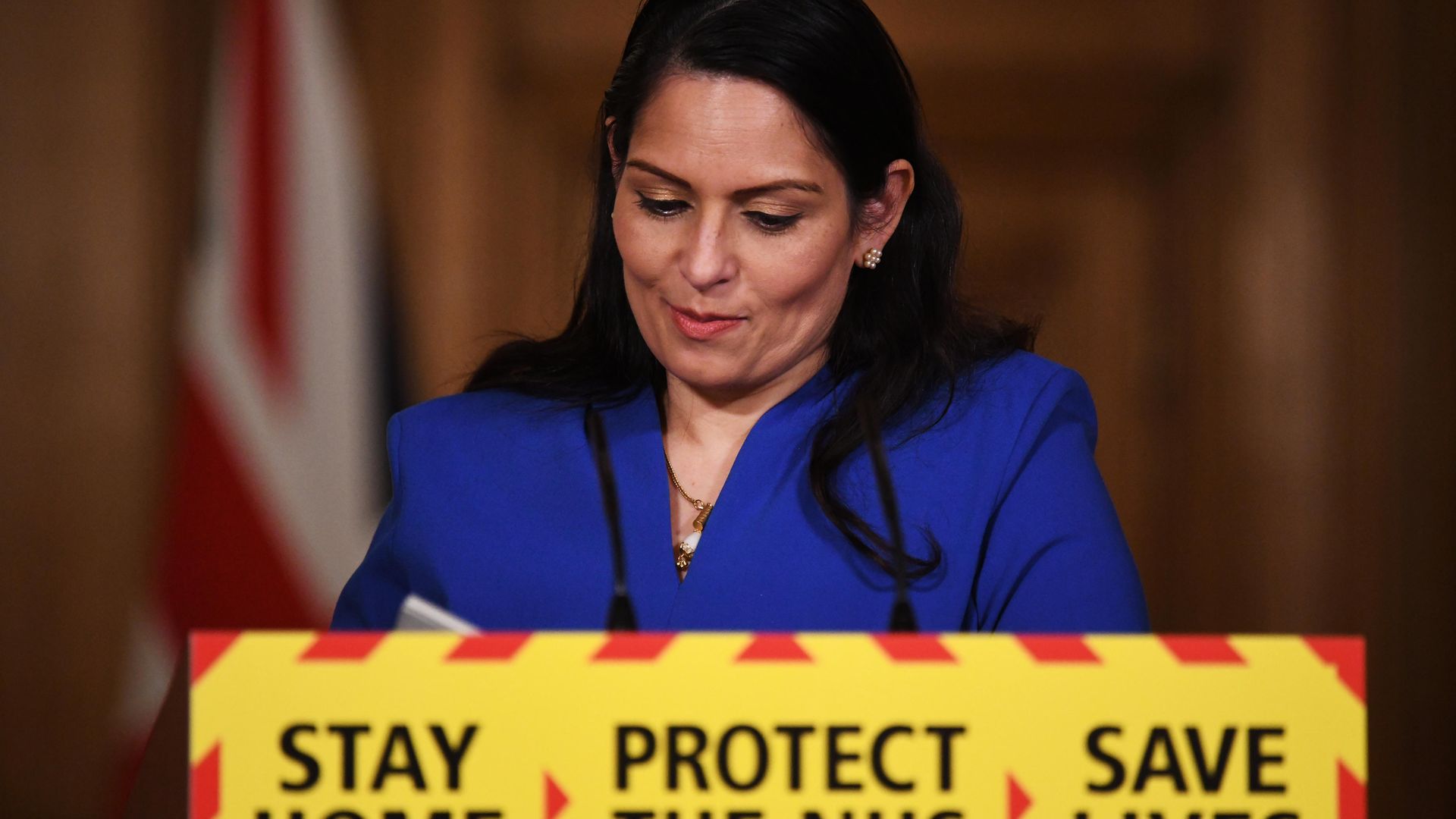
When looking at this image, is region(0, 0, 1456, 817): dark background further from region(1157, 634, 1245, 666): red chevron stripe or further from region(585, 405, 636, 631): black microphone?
region(1157, 634, 1245, 666): red chevron stripe

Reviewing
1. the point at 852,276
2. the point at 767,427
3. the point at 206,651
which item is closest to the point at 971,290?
the point at 852,276

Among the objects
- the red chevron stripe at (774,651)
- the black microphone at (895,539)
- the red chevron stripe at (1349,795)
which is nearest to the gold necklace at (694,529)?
the black microphone at (895,539)

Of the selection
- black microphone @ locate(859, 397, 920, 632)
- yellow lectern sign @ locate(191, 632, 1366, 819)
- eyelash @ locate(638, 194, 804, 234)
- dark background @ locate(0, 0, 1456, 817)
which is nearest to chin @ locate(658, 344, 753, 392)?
eyelash @ locate(638, 194, 804, 234)

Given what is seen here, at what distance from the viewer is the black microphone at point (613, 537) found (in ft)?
2.83

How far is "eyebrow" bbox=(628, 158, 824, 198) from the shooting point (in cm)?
124

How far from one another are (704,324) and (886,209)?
0.80ft

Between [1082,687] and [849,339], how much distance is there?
720mm

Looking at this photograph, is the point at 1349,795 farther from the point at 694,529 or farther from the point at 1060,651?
the point at 694,529

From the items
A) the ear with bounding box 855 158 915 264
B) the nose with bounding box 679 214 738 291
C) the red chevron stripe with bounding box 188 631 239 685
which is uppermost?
the ear with bounding box 855 158 915 264

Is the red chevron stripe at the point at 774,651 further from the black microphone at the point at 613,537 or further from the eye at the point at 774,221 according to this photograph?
the eye at the point at 774,221

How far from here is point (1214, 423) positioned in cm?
272

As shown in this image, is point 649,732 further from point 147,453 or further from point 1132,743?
point 147,453

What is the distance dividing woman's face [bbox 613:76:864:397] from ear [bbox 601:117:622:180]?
0.09 m

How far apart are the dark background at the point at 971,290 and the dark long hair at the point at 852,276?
3.86 ft
